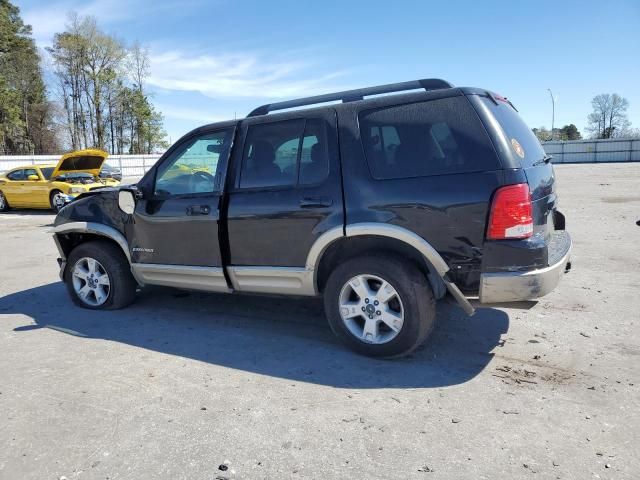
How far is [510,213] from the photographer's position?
330 centimetres

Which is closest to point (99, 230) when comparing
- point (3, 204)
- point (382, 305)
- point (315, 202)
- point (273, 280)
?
point (273, 280)

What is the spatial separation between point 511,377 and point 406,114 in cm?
204

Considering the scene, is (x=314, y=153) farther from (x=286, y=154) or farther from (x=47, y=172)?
(x=47, y=172)

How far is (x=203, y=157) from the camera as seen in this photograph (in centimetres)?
469

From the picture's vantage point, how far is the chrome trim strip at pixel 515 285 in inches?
132

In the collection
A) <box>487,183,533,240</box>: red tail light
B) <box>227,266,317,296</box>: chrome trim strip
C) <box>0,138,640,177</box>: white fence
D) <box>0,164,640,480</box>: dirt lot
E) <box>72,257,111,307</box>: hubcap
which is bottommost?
<box>0,164,640,480</box>: dirt lot

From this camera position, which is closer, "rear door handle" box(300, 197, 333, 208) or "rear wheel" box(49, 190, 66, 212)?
"rear door handle" box(300, 197, 333, 208)

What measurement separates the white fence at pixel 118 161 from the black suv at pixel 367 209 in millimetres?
35221

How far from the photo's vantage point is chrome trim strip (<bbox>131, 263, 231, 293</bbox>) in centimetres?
451

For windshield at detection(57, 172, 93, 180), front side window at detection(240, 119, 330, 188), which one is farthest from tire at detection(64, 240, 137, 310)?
windshield at detection(57, 172, 93, 180)

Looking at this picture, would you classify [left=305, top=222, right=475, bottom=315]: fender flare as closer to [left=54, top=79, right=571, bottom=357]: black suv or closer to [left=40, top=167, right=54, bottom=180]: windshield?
[left=54, top=79, right=571, bottom=357]: black suv

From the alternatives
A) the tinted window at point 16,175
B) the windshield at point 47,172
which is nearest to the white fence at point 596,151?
Result: the windshield at point 47,172

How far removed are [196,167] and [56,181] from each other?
1275 cm

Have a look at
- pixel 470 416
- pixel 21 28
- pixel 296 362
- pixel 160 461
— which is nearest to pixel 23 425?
pixel 160 461
